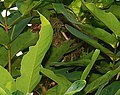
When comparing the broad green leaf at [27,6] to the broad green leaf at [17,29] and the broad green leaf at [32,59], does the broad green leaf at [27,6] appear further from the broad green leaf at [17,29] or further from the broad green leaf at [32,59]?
the broad green leaf at [32,59]

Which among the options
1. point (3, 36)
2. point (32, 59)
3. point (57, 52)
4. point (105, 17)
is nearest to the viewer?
point (32, 59)

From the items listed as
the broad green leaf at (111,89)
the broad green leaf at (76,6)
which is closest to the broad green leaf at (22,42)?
the broad green leaf at (76,6)

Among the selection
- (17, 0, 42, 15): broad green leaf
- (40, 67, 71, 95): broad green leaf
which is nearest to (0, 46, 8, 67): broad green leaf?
(17, 0, 42, 15): broad green leaf

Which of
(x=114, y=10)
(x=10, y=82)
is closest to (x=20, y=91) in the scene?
(x=10, y=82)

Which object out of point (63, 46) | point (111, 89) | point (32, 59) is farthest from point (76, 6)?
point (32, 59)

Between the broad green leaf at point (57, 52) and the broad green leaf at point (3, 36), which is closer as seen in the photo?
the broad green leaf at point (3, 36)

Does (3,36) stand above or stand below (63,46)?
above

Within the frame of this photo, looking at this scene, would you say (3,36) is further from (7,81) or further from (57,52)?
(7,81)

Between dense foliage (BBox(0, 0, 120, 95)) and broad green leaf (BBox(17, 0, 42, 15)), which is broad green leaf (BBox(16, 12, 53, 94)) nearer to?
dense foliage (BBox(0, 0, 120, 95))
